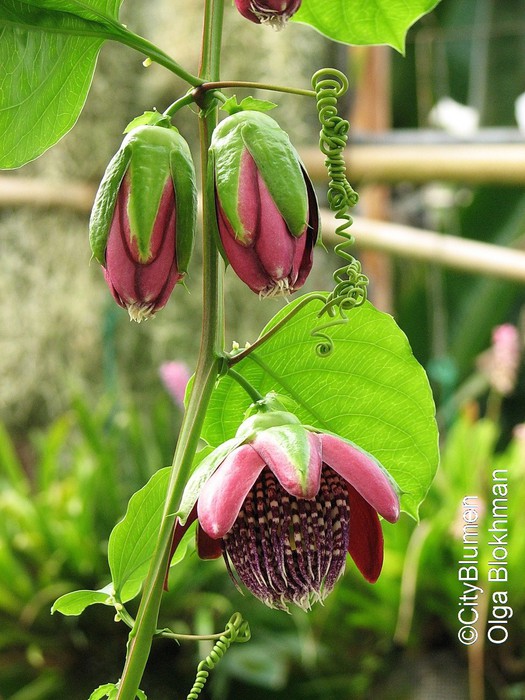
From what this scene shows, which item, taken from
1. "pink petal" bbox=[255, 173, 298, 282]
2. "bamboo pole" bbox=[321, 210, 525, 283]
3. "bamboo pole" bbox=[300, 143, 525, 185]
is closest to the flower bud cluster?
"pink petal" bbox=[255, 173, 298, 282]

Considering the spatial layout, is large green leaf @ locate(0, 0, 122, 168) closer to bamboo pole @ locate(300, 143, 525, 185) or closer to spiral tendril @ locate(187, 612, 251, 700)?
spiral tendril @ locate(187, 612, 251, 700)

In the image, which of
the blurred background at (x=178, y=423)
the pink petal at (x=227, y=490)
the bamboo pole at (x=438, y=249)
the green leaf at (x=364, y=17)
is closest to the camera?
the pink petal at (x=227, y=490)

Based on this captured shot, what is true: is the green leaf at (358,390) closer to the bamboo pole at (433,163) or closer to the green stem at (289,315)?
the green stem at (289,315)

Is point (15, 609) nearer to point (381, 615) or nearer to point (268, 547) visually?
point (381, 615)

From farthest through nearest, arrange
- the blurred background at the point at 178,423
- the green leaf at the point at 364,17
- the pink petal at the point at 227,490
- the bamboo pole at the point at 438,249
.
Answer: the blurred background at the point at 178,423
the bamboo pole at the point at 438,249
the green leaf at the point at 364,17
the pink petal at the point at 227,490

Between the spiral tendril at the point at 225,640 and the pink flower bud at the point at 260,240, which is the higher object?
the pink flower bud at the point at 260,240

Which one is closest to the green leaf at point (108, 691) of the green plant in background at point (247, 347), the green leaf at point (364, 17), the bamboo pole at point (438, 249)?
the green plant in background at point (247, 347)
